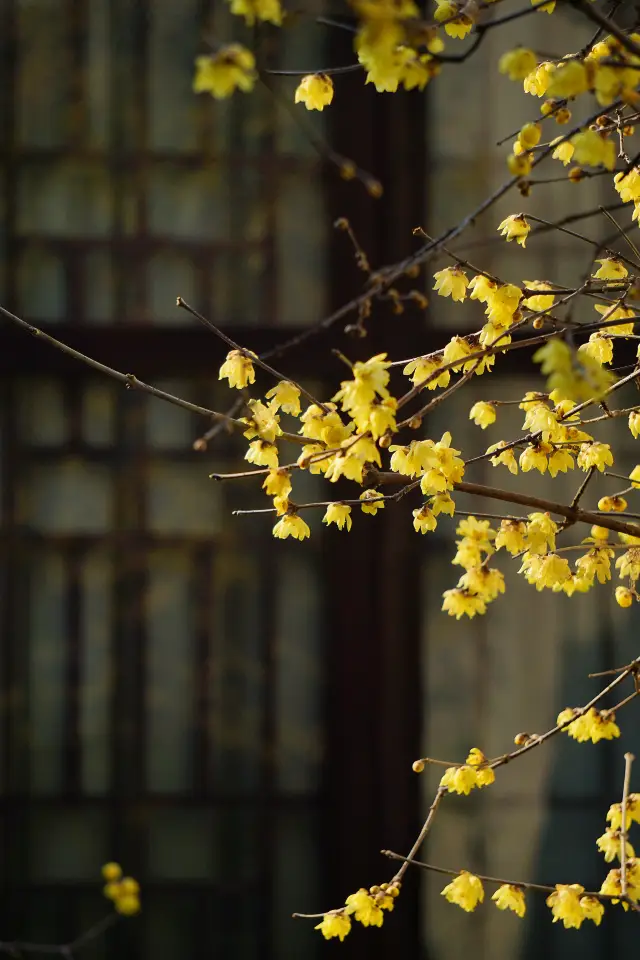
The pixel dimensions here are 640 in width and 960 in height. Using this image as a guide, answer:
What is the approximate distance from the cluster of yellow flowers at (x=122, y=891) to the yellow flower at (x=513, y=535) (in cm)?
172

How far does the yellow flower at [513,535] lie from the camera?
4.49ft

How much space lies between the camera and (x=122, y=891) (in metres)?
2.51

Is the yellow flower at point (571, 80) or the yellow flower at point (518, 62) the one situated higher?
the yellow flower at point (518, 62)

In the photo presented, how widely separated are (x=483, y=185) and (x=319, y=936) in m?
2.30

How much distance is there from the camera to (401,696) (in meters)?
2.61

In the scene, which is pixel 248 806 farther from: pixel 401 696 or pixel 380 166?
pixel 380 166

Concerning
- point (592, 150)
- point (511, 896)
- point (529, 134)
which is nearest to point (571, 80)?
point (592, 150)

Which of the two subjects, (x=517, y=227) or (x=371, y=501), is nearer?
(x=371, y=501)

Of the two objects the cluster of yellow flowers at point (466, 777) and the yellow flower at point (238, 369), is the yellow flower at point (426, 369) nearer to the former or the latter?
the yellow flower at point (238, 369)

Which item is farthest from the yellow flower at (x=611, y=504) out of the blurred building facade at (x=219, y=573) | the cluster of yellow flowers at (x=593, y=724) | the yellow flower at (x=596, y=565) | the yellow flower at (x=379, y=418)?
the blurred building facade at (x=219, y=573)

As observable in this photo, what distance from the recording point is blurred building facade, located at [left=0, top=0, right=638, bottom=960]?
2598 mm

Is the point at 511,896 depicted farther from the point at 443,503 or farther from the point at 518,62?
the point at 518,62

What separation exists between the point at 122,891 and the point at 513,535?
5.89ft

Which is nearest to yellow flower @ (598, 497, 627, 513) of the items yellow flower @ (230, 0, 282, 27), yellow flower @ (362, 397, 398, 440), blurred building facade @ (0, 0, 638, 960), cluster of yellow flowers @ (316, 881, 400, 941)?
yellow flower @ (362, 397, 398, 440)
